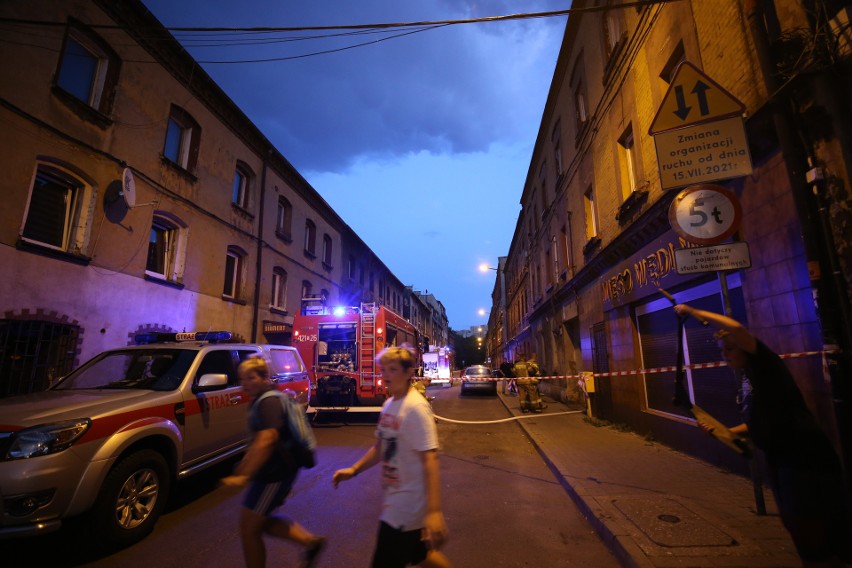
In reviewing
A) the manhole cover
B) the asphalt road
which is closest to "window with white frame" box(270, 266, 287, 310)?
the asphalt road

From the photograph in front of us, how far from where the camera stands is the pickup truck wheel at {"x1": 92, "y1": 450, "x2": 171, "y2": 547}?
12.7 feet

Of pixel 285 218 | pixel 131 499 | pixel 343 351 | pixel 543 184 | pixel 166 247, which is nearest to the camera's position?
pixel 131 499

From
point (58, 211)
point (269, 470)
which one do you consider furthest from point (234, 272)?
point (269, 470)

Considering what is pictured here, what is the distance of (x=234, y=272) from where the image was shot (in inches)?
596

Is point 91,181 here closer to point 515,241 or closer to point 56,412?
point 56,412

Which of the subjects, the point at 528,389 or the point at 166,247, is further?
the point at 528,389

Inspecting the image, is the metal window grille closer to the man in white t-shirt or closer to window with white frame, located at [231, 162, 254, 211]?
window with white frame, located at [231, 162, 254, 211]

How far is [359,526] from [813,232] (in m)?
5.78

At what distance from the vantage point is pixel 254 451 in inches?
119

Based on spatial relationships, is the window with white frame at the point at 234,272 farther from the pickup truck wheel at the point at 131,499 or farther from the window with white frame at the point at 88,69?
the pickup truck wheel at the point at 131,499

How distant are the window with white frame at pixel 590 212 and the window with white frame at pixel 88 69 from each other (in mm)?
12856

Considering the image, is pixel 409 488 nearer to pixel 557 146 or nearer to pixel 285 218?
pixel 557 146

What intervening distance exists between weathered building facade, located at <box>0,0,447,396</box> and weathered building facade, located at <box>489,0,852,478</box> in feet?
29.7

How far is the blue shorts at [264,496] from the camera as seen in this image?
9.93 feet
